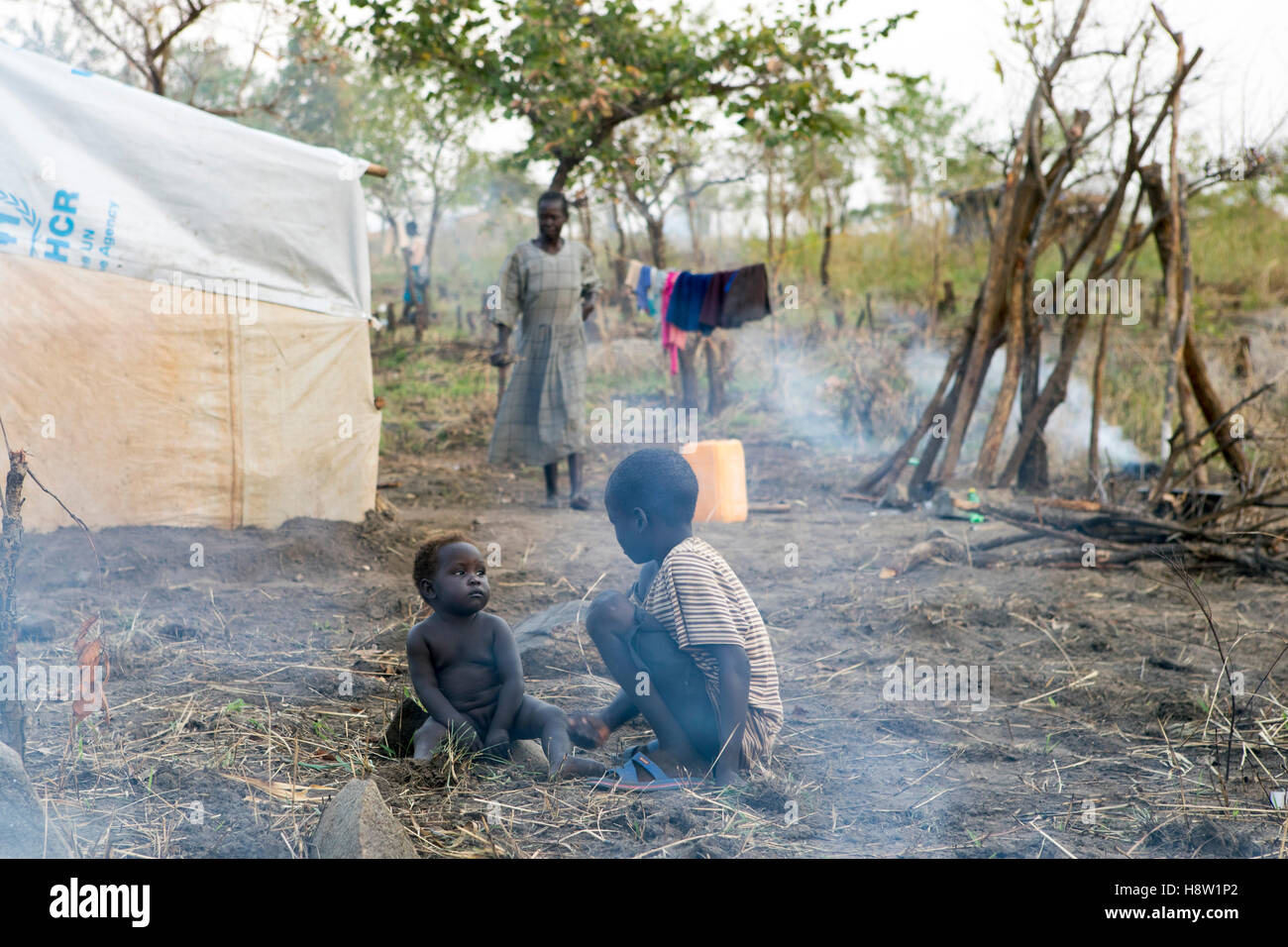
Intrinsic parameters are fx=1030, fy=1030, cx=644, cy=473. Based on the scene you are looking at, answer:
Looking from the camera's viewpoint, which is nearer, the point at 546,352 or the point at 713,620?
the point at 713,620

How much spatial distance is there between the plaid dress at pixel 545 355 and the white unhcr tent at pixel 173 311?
122cm

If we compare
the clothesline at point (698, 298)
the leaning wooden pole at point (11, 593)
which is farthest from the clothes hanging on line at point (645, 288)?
the leaning wooden pole at point (11, 593)

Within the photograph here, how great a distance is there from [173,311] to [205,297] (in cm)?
17

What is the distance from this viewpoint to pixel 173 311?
15.8 ft

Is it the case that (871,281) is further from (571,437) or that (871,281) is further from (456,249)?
→ (456,249)

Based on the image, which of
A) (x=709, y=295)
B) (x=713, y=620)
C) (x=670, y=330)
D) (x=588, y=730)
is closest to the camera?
(x=713, y=620)

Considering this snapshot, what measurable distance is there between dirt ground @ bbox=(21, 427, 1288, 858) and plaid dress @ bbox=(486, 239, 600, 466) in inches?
38.5

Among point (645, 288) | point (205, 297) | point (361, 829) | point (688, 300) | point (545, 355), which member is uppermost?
point (645, 288)

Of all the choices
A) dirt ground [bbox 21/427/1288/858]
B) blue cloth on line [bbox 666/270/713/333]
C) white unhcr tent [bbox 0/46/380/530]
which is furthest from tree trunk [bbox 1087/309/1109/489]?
white unhcr tent [bbox 0/46/380/530]

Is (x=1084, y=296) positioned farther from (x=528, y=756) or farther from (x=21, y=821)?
(x=21, y=821)

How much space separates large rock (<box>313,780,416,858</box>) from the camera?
1.96m

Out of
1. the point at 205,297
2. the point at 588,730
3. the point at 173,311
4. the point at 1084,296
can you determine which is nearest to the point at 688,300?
the point at 1084,296

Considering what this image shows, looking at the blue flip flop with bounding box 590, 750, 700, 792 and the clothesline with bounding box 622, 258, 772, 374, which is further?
the clothesline with bounding box 622, 258, 772, 374

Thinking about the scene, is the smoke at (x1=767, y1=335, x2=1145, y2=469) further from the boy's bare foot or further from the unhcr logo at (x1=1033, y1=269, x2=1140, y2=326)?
the boy's bare foot
